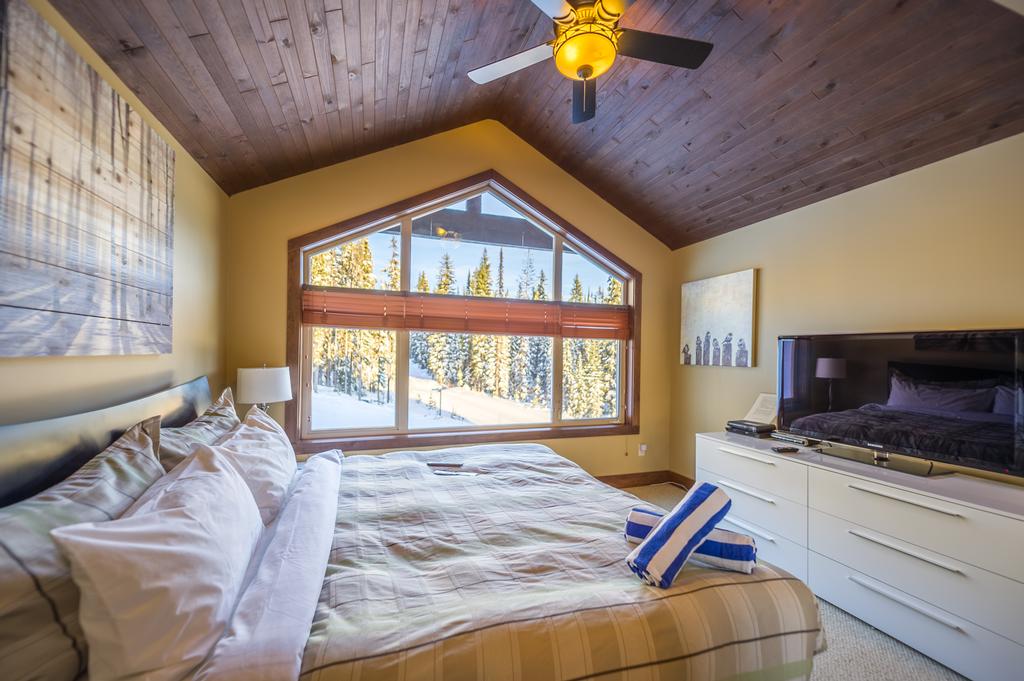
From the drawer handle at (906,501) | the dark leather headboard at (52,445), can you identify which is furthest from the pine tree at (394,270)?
the drawer handle at (906,501)

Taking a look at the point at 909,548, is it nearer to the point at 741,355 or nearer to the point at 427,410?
the point at 741,355

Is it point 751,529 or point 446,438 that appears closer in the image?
point 751,529

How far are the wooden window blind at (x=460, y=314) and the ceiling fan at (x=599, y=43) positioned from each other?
82.3 inches

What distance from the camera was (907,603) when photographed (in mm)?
1935

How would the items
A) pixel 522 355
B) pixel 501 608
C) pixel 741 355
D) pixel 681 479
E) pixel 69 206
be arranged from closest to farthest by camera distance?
pixel 501 608 → pixel 69 206 → pixel 741 355 → pixel 522 355 → pixel 681 479

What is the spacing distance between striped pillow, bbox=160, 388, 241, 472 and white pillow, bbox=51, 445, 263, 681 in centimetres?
46

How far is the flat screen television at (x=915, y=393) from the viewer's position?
6.36ft

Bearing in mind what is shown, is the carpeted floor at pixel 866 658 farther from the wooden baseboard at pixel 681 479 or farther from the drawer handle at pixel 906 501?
the wooden baseboard at pixel 681 479

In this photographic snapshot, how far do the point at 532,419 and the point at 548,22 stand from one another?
117 inches

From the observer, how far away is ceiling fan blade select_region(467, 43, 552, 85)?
2.01 meters

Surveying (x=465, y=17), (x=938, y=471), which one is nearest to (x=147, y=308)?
(x=465, y=17)

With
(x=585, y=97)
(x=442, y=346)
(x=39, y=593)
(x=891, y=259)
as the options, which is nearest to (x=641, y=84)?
(x=585, y=97)

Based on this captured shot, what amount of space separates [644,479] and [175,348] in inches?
151

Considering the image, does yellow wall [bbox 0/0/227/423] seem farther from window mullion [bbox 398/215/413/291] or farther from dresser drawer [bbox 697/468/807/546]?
dresser drawer [bbox 697/468/807/546]
